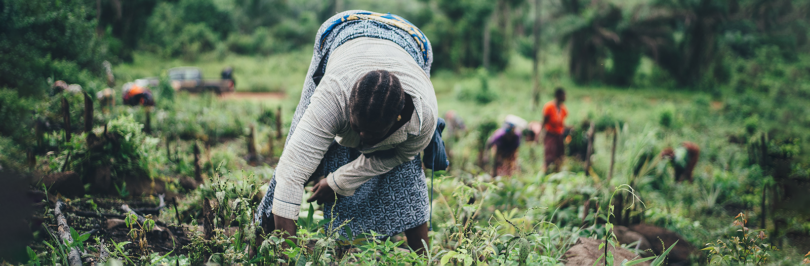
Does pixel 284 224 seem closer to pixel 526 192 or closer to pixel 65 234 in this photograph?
pixel 65 234

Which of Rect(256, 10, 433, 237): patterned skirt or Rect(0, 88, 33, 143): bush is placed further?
Rect(0, 88, 33, 143): bush

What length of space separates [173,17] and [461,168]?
794 inches

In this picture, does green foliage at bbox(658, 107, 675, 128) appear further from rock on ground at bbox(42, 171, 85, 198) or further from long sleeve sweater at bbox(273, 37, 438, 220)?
rock on ground at bbox(42, 171, 85, 198)

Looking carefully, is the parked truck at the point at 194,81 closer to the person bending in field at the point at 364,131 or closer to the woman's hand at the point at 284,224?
the person bending in field at the point at 364,131

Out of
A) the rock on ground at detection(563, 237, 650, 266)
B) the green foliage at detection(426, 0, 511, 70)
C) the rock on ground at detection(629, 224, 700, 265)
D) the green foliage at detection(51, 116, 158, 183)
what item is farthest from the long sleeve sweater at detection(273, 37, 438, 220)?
the green foliage at detection(426, 0, 511, 70)

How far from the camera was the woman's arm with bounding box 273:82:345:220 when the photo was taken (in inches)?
60.3

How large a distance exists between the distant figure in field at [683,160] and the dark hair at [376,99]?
4.95 metres

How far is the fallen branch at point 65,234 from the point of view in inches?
63.7

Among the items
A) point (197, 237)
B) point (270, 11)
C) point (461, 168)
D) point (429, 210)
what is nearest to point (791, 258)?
point (429, 210)

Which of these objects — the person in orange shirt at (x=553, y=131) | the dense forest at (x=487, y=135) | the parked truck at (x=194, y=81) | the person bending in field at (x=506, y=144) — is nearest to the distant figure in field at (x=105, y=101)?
the dense forest at (x=487, y=135)

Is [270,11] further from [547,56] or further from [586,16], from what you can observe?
[586,16]

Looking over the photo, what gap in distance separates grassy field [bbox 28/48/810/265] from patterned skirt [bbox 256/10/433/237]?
0.41ft

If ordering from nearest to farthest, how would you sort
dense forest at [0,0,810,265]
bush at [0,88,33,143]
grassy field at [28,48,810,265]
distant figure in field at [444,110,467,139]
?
grassy field at [28,48,810,265] < dense forest at [0,0,810,265] < bush at [0,88,33,143] < distant figure in field at [444,110,467,139]

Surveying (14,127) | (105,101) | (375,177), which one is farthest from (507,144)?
(14,127)
